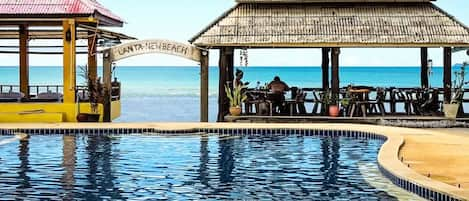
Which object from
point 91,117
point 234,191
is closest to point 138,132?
point 91,117

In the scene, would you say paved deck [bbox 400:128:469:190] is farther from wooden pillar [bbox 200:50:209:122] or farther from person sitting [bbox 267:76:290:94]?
wooden pillar [bbox 200:50:209:122]

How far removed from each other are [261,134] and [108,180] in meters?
6.75

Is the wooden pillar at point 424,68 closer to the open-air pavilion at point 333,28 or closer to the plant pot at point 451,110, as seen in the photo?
the open-air pavilion at point 333,28

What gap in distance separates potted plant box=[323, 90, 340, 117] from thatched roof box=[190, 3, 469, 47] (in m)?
1.27

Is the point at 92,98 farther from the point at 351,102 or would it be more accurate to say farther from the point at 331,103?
the point at 351,102

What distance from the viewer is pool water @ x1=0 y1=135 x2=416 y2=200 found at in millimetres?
10492

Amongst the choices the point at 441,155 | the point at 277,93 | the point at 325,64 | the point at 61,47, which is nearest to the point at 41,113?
the point at 61,47

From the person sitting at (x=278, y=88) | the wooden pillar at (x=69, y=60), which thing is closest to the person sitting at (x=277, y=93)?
the person sitting at (x=278, y=88)

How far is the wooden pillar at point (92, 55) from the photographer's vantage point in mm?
20844

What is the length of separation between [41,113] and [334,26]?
23.4 ft

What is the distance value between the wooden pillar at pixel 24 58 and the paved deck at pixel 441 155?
35.4ft

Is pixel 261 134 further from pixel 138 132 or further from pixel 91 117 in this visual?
pixel 91 117

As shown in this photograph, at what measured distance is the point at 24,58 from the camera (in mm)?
22828

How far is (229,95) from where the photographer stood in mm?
20062
